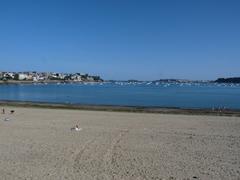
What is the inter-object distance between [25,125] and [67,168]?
1312 cm

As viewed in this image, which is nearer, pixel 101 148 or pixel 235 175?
pixel 235 175

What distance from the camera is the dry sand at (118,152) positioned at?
1311cm

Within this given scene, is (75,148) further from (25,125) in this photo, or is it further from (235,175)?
(25,125)

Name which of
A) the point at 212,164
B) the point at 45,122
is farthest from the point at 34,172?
the point at 45,122

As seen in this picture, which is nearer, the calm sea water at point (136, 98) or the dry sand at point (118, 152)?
the dry sand at point (118, 152)

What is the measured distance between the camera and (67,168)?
44.7 ft

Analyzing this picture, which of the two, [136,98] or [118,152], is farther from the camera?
[136,98]

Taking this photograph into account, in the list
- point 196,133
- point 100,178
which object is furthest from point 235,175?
point 196,133

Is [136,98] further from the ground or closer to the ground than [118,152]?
further from the ground

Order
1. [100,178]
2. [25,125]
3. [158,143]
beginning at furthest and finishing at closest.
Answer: [25,125] < [158,143] < [100,178]

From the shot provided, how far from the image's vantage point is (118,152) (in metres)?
16.5

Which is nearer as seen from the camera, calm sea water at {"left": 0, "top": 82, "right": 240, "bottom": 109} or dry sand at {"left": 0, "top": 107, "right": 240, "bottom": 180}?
dry sand at {"left": 0, "top": 107, "right": 240, "bottom": 180}

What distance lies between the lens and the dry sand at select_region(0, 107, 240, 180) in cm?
1311

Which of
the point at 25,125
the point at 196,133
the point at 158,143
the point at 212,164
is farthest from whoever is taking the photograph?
the point at 25,125
